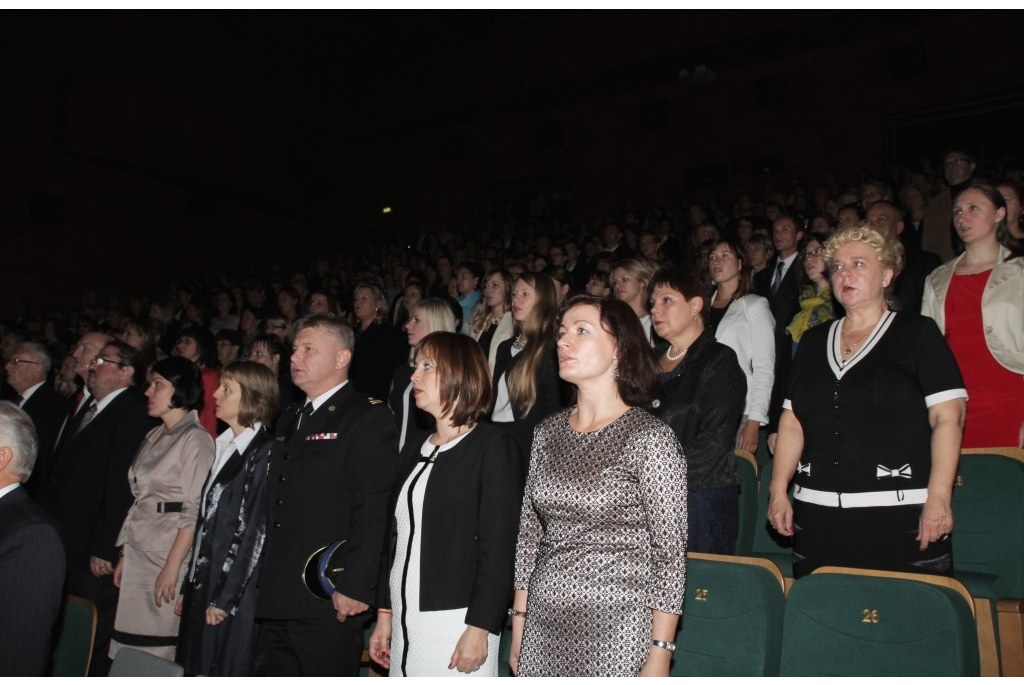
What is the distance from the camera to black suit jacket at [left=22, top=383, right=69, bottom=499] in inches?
171

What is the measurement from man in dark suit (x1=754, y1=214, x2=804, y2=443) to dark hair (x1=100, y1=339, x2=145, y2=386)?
9.82 ft

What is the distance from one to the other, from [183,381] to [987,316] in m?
3.13

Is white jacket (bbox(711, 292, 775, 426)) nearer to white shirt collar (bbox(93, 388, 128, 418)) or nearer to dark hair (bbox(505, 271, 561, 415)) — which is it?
dark hair (bbox(505, 271, 561, 415))

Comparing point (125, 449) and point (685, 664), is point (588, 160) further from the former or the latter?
point (685, 664)

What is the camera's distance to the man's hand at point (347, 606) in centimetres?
236

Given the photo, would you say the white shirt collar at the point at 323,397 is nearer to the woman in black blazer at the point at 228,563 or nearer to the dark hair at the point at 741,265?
the woman in black blazer at the point at 228,563

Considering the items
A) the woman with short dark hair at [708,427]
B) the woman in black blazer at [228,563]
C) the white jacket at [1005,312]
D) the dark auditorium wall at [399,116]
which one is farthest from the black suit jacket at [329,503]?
the dark auditorium wall at [399,116]

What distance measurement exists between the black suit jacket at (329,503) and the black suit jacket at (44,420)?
2.39 m

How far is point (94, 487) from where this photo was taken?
3.49 m

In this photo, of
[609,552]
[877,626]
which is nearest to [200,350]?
[609,552]

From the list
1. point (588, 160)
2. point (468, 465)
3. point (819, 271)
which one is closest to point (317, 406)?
point (468, 465)

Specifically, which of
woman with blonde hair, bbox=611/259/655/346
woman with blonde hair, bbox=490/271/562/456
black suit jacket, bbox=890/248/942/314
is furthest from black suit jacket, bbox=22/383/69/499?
black suit jacket, bbox=890/248/942/314

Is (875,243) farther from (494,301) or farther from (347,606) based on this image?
(494,301)

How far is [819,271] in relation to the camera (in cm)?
370
